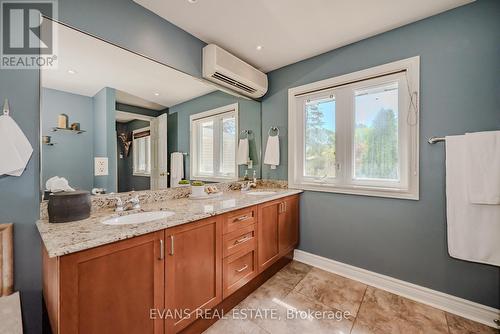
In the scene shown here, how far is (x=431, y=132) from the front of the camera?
1.72 meters

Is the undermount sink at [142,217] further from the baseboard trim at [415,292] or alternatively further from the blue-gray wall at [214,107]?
the baseboard trim at [415,292]

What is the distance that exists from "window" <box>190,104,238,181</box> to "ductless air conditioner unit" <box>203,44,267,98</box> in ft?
0.91

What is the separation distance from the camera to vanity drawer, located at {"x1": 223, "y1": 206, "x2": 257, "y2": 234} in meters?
1.57

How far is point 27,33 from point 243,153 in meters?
1.99

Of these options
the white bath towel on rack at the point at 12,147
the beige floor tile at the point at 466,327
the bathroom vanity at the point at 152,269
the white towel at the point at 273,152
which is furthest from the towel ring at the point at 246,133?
the beige floor tile at the point at 466,327

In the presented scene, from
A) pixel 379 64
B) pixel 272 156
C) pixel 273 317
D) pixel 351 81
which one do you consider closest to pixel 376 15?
pixel 379 64

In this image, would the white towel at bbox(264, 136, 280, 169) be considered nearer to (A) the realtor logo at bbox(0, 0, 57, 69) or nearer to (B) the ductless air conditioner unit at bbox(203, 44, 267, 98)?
(B) the ductless air conditioner unit at bbox(203, 44, 267, 98)

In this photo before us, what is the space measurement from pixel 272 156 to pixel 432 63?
1697 mm

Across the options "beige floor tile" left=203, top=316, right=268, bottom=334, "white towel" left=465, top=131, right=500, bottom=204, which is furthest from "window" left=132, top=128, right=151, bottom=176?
"white towel" left=465, top=131, right=500, bottom=204

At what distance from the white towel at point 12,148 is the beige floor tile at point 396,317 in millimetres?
2335

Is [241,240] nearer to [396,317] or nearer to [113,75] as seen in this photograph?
[396,317]

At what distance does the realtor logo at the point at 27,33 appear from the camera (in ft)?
3.77

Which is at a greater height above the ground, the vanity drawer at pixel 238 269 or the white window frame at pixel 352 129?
the white window frame at pixel 352 129

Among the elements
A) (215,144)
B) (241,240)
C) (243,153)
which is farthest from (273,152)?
(241,240)
